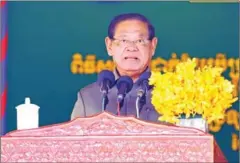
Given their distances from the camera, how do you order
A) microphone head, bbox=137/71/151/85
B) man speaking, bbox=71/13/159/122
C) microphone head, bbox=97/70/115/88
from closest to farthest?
microphone head, bbox=97/70/115/88 → microphone head, bbox=137/71/151/85 → man speaking, bbox=71/13/159/122

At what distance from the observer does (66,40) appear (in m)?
4.66

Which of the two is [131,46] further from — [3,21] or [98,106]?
[3,21]

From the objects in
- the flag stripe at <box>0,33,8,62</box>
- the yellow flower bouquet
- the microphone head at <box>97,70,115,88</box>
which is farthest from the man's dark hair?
the yellow flower bouquet

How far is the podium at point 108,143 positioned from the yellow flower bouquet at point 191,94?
1.39 ft

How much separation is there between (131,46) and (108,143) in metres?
2.22

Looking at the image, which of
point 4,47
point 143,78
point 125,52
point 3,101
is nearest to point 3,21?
point 4,47

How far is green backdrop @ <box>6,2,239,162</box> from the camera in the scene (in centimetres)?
465

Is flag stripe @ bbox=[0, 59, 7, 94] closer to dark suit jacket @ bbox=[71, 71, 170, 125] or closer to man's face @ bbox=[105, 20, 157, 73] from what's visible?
dark suit jacket @ bbox=[71, 71, 170, 125]

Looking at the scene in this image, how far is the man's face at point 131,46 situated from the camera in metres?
4.64

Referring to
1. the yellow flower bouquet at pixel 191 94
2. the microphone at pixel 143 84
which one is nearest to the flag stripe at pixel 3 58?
the microphone at pixel 143 84

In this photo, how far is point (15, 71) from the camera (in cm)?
465

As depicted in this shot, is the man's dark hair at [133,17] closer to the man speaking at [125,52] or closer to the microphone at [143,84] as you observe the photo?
the man speaking at [125,52]

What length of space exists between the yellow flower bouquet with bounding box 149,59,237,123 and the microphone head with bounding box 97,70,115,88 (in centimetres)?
99

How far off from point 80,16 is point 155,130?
7.67 ft
